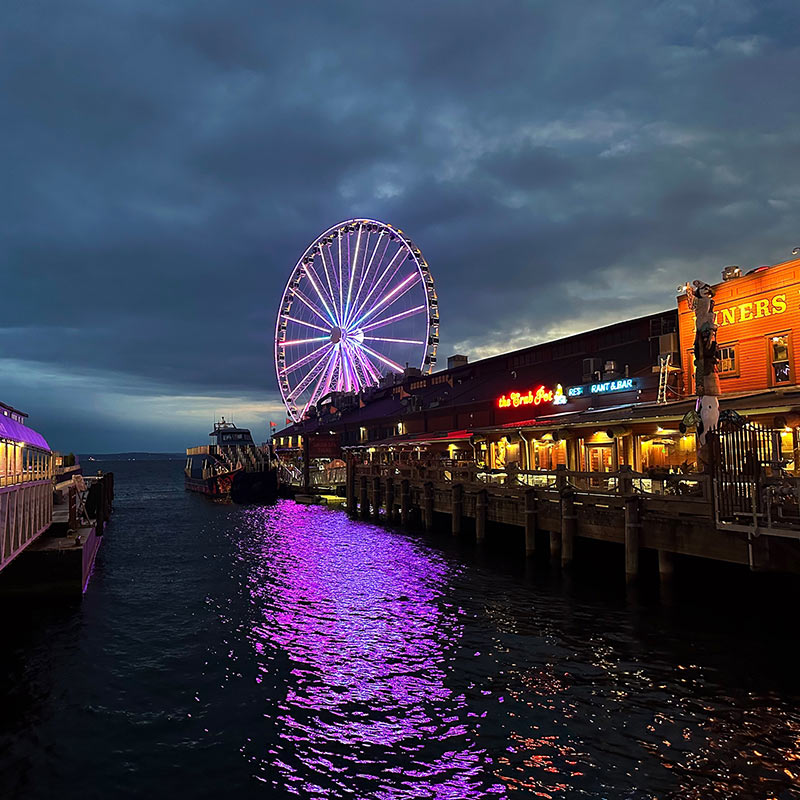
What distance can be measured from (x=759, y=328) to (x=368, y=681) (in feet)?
72.7

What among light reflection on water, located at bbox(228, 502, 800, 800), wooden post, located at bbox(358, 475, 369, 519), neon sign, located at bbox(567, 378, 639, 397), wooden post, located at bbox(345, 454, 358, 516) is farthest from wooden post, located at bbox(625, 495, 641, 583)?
wooden post, located at bbox(345, 454, 358, 516)

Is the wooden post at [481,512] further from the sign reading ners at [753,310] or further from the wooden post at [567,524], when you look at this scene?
the sign reading ners at [753,310]

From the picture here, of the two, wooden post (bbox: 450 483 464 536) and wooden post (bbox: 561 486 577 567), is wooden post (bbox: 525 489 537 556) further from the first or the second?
wooden post (bbox: 450 483 464 536)

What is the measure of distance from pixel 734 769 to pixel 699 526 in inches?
324

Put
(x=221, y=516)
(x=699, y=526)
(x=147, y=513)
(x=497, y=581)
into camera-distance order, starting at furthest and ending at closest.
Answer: (x=147, y=513) → (x=221, y=516) → (x=497, y=581) → (x=699, y=526)

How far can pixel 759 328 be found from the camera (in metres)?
26.3

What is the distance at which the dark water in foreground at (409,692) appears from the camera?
9992 millimetres

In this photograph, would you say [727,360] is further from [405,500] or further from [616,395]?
[405,500]

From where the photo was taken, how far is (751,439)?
617 inches

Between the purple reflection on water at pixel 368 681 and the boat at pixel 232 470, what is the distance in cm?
4318

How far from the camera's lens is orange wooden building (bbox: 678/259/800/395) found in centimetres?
2519

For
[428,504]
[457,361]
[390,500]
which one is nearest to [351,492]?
[390,500]

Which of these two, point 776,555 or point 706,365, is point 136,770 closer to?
point 776,555

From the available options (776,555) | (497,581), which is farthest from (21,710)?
(776,555)
